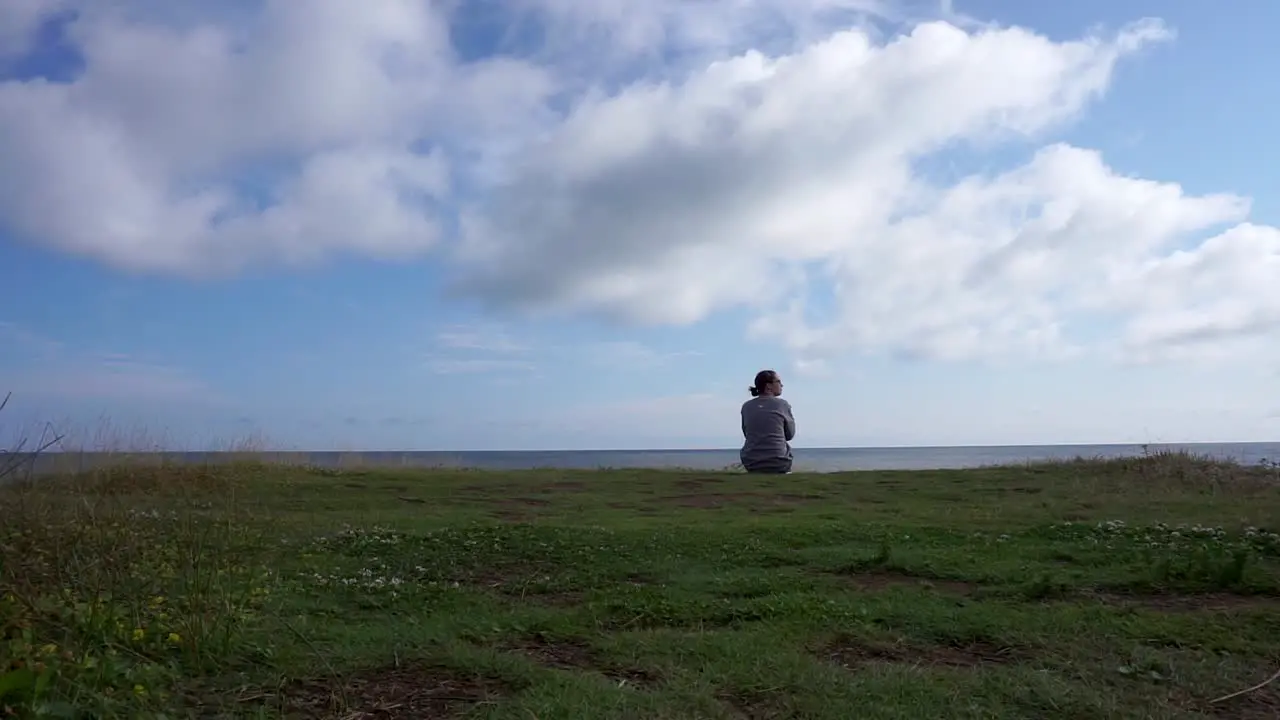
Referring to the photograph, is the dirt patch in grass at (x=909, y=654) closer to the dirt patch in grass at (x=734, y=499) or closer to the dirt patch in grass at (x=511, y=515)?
the dirt patch in grass at (x=511, y=515)

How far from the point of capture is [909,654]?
12.6 feet

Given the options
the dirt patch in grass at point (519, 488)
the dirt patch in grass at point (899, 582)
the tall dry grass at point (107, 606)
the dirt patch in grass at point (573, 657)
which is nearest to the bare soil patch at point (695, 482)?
the dirt patch in grass at point (519, 488)

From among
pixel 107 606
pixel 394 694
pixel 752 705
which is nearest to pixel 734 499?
pixel 752 705

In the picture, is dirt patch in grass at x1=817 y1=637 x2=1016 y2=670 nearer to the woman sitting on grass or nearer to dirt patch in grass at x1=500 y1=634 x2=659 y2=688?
dirt patch in grass at x1=500 y1=634 x2=659 y2=688

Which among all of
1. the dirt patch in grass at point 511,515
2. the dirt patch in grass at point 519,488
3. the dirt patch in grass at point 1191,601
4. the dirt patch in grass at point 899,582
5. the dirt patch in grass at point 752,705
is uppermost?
the dirt patch in grass at point 519,488

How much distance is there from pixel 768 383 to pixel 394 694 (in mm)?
10193

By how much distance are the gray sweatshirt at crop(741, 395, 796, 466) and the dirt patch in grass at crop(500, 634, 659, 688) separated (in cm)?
889

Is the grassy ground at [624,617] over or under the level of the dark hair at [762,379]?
under

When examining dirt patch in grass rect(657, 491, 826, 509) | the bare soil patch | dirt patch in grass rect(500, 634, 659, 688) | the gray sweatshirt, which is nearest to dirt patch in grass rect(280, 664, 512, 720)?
dirt patch in grass rect(500, 634, 659, 688)

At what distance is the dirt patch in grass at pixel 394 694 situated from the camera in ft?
10.2

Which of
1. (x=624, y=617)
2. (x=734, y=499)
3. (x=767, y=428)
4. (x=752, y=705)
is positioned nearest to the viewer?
(x=752, y=705)

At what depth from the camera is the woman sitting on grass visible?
41.7 feet

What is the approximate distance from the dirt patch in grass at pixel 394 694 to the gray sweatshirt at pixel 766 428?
31.2 feet

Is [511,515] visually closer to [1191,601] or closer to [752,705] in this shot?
[1191,601]
